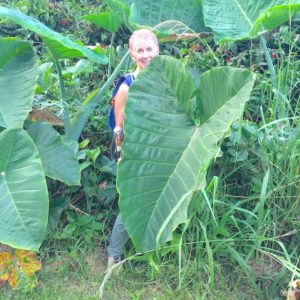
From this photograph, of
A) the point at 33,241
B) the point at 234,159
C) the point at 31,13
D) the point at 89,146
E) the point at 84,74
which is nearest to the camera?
the point at 33,241

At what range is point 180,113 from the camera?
260 cm

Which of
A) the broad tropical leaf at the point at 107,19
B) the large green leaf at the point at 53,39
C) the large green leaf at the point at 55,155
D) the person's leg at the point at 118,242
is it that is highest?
the large green leaf at the point at 53,39

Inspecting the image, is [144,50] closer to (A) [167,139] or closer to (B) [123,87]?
(B) [123,87]

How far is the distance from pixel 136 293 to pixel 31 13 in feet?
8.94

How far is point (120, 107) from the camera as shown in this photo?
2.76 metres

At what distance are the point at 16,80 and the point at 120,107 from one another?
578 mm

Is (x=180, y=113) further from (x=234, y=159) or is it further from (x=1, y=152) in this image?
(x=1, y=152)

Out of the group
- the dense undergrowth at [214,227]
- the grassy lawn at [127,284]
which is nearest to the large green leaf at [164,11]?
the dense undergrowth at [214,227]

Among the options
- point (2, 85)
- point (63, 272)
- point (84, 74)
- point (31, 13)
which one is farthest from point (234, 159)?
point (31, 13)

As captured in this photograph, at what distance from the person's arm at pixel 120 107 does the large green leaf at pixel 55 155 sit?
24 centimetres

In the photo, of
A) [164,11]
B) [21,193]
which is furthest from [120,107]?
[164,11]

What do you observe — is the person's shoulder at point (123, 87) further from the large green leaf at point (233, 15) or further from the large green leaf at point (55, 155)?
the large green leaf at point (233, 15)

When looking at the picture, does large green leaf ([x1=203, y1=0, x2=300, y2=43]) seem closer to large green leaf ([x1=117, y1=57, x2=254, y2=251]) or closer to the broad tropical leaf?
the broad tropical leaf

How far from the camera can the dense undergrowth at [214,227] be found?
255 centimetres
